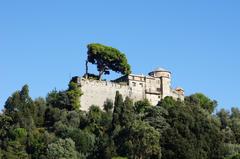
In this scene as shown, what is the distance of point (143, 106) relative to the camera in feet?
251

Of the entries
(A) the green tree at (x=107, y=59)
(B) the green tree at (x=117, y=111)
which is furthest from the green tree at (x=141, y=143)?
(A) the green tree at (x=107, y=59)

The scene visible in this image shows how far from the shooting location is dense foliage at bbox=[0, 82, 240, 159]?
60938 millimetres

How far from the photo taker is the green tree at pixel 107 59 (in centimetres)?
8112

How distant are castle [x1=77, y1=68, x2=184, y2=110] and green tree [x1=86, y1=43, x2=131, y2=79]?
1.54 m

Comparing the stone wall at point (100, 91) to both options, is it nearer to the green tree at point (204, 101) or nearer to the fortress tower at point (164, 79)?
the fortress tower at point (164, 79)

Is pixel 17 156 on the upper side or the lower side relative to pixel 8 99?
lower

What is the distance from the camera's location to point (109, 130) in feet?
227

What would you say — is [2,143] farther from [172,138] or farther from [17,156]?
[172,138]

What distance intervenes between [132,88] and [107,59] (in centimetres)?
516

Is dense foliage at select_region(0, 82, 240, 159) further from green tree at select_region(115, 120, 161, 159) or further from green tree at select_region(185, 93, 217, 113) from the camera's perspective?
green tree at select_region(185, 93, 217, 113)

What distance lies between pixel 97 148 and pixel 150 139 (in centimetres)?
698

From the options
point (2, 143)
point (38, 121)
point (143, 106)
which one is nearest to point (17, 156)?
point (2, 143)

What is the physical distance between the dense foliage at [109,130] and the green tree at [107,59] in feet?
19.4

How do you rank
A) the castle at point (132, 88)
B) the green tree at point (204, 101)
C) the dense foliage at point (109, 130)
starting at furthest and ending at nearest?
the green tree at point (204, 101)
the castle at point (132, 88)
the dense foliage at point (109, 130)
